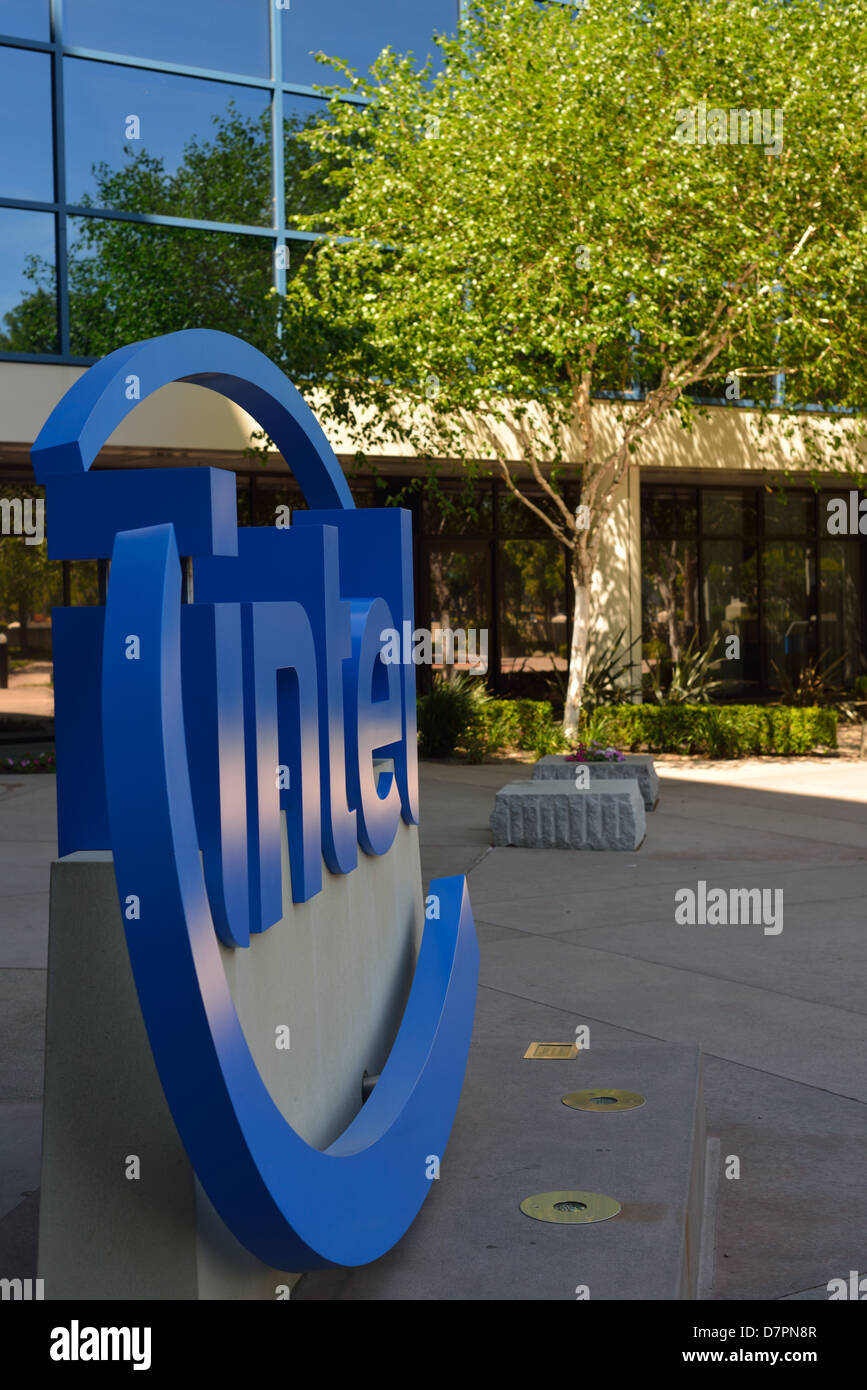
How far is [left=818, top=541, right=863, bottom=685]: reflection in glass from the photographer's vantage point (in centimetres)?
2412

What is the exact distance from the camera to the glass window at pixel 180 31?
16.0 meters

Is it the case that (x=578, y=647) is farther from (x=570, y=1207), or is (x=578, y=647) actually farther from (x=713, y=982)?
(x=570, y=1207)

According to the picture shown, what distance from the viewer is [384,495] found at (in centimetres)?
2012

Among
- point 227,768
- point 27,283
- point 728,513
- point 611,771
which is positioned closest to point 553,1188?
point 227,768

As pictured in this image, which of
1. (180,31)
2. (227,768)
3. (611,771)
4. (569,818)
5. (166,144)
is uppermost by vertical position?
(180,31)

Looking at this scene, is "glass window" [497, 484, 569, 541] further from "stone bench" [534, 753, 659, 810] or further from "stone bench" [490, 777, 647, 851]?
"stone bench" [490, 777, 647, 851]

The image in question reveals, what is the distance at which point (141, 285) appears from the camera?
16.0 m

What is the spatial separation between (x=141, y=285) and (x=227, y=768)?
1434cm

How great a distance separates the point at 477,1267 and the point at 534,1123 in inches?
40.8

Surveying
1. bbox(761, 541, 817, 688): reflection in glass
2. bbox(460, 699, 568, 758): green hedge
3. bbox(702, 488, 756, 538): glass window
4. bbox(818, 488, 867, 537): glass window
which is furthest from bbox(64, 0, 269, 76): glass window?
bbox(818, 488, 867, 537): glass window

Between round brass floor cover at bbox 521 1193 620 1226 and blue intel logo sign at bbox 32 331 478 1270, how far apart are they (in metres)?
0.32

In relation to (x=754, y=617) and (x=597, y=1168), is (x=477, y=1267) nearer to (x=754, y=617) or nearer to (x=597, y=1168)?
(x=597, y=1168)

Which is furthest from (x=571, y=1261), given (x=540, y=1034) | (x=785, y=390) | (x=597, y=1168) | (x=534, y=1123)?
(x=785, y=390)

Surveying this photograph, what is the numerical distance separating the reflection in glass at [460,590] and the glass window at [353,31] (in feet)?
21.9
